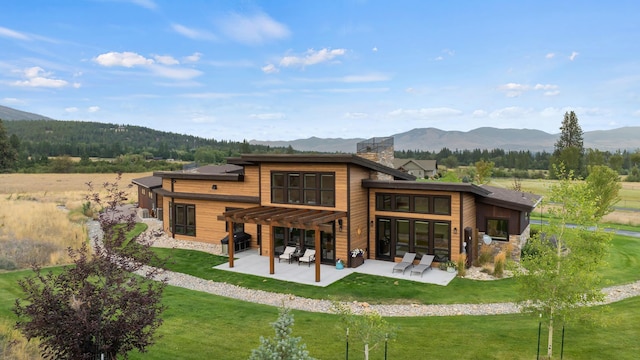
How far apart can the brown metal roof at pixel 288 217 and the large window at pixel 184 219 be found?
17.7ft

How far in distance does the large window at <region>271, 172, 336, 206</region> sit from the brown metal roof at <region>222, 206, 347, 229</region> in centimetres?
46

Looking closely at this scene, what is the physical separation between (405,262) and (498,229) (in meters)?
4.77

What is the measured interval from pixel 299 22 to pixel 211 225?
2300cm

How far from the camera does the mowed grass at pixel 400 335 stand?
8069 mm

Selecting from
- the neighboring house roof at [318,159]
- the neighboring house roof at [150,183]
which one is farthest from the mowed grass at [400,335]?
the neighboring house roof at [150,183]

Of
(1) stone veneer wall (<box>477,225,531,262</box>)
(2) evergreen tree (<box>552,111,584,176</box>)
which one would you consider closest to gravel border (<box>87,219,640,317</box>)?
(1) stone veneer wall (<box>477,225,531,262</box>)

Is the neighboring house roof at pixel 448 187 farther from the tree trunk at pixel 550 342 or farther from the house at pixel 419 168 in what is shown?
the house at pixel 419 168

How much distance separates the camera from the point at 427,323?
10.1m

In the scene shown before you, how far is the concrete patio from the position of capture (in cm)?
1425

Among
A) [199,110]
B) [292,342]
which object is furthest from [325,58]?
[292,342]

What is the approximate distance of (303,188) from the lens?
16.9m

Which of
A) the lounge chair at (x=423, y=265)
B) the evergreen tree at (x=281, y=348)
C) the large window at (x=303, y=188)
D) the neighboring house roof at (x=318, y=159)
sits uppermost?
the neighboring house roof at (x=318, y=159)

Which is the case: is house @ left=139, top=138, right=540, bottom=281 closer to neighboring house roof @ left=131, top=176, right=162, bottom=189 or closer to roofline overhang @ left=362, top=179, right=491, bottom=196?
roofline overhang @ left=362, top=179, right=491, bottom=196

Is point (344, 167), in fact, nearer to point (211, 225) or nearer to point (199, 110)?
point (211, 225)
